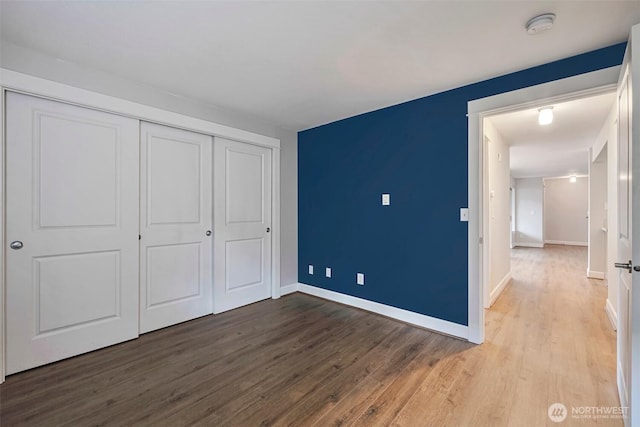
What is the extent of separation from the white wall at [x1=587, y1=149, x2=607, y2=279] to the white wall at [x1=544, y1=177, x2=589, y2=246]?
5202 mm

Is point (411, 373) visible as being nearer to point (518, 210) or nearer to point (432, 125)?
point (432, 125)

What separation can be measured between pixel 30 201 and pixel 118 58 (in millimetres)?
1263

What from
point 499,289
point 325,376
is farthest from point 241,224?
point 499,289

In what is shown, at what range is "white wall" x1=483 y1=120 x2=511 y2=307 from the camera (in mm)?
3580

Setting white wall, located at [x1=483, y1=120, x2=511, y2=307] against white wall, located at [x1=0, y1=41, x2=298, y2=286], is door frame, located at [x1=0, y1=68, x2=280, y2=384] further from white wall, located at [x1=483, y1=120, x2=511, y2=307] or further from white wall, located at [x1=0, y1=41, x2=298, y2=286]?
white wall, located at [x1=483, y1=120, x2=511, y2=307]

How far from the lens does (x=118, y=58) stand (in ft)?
7.21

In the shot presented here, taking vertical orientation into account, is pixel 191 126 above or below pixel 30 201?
above

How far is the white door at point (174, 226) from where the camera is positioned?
278 centimetres

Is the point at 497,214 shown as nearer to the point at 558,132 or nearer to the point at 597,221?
the point at 558,132

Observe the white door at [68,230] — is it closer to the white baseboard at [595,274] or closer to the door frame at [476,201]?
the door frame at [476,201]

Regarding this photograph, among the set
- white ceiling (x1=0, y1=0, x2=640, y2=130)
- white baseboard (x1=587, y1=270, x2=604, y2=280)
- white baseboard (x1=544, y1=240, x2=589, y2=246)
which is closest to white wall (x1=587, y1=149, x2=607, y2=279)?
white baseboard (x1=587, y1=270, x2=604, y2=280)

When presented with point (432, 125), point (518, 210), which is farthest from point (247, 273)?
point (518, 210)

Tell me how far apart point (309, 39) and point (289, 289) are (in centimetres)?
318

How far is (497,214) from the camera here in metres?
4.12
